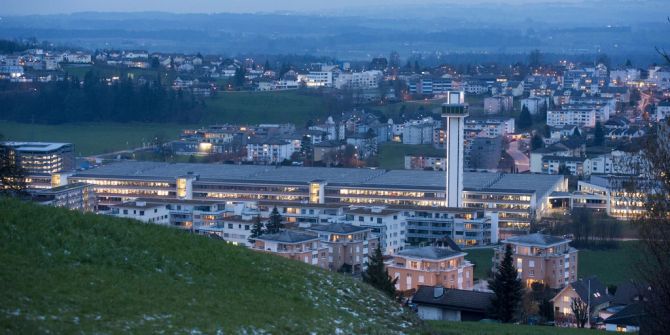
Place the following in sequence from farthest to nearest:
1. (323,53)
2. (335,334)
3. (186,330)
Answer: (323,53) < (335,334) < (186,330)

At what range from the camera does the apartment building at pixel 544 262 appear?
39.3ft

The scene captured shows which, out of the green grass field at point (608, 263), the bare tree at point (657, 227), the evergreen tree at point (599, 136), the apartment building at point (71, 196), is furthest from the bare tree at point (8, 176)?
the evergreen tree at point (599, 136)

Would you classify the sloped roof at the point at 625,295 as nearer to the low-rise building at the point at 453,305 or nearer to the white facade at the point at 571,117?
the low-rise building at the point at 453,305

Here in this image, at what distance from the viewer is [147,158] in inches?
933

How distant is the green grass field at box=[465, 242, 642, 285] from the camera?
41.0 ft

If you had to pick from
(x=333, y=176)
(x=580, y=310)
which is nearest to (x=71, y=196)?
(x=333, y=176)

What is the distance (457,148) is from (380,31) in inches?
2746

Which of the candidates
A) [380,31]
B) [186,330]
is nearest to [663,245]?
[186,330]

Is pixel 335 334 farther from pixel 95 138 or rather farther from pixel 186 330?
pixel 95 138

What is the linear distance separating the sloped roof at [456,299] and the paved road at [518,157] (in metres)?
13.6

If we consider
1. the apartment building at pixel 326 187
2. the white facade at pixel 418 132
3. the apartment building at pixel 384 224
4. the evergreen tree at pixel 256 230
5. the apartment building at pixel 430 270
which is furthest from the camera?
the white facade at pixel 418 132

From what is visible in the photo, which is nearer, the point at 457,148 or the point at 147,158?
the point at 457,148

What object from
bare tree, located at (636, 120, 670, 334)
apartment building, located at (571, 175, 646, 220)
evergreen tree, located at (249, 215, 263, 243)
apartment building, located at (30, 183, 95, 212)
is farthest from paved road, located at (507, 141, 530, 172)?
bare tree, located at (636, 120, 670, 334)

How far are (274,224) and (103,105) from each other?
59.8ft
